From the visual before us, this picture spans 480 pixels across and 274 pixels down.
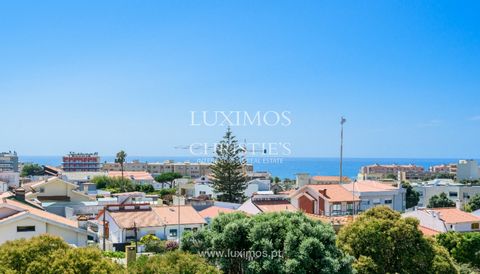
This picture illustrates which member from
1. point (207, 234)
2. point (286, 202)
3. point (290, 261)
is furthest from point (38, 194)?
point (290, 261)

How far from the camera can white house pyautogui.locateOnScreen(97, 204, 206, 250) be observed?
28719 mm

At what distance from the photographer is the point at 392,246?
19.5 meters

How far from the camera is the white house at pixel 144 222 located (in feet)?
94.2

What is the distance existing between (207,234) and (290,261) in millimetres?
2922

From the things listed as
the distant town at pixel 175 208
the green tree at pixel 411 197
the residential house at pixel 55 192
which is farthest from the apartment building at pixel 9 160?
the green tree at pixel 411 197

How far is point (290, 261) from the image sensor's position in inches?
568

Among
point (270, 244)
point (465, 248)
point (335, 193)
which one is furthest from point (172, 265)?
point (335, 193)

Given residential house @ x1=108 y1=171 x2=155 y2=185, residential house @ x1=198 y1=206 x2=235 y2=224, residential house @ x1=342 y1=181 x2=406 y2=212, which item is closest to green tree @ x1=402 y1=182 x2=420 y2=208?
residential house @ x1=342 y1=181 x2=406 y2=212

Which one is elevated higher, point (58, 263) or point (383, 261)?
point (58, 263)

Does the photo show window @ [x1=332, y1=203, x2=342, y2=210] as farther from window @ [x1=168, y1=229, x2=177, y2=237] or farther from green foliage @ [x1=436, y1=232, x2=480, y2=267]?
window @ [x1=168, y1=229, x2=177, y2=237]

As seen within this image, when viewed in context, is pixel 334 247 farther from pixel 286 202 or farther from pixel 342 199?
pixel 342 199

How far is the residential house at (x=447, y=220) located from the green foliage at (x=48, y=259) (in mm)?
25099

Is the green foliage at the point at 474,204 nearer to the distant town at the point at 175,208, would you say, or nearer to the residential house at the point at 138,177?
the distant town at the point at 175,208

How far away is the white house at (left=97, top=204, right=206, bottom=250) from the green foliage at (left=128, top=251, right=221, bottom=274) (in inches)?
615
